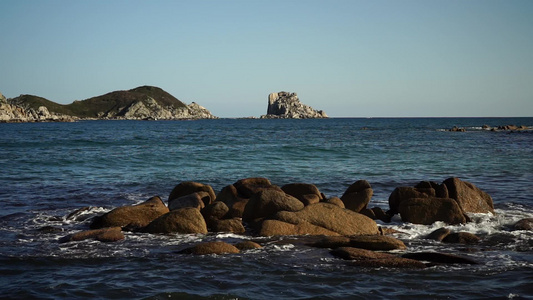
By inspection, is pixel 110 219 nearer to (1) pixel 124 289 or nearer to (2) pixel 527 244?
(1) pixel 124 289

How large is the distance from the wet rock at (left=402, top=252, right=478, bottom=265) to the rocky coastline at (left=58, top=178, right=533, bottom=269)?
0.07ft

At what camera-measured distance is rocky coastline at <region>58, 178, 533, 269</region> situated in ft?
38.3

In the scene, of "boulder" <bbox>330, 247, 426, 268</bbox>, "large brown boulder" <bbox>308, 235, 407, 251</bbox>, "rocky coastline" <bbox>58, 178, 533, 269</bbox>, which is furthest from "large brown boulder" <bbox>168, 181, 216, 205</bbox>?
"boulder" <bbox>330, 247, 426, 268</bbox>

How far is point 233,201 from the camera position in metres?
16.6

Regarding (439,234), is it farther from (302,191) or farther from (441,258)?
(302,191)

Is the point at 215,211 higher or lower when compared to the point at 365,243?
higher

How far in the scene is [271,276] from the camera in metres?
9.88

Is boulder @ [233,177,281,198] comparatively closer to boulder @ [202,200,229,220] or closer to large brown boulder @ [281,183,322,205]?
large brown boulder @ [281,183,322,205]

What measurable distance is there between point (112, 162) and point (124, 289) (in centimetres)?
2749

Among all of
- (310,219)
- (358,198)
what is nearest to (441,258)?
(310,219)

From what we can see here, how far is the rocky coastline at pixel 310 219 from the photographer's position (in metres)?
11.7

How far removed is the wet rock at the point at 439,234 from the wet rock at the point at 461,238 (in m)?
0.12

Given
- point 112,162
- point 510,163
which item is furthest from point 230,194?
point 510,163

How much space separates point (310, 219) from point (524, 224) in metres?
6.28
